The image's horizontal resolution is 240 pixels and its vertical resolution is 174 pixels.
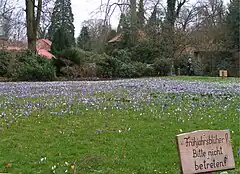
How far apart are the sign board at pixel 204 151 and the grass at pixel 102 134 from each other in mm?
1027

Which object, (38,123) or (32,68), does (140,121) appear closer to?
(38,123)

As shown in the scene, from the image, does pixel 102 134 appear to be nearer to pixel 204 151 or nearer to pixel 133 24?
pixel 204 151

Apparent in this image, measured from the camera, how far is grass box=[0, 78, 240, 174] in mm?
3666

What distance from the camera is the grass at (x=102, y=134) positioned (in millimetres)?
3666

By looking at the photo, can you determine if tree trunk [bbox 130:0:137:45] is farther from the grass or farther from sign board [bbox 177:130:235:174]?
sign board [bbox 177:130:235:174]

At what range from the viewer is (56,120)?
6.21 m

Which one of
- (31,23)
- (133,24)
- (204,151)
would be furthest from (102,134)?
(133,24)

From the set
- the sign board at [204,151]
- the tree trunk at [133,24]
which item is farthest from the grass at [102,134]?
the tree trunk at [133,24]

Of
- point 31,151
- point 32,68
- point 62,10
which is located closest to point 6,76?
A: point 32,68

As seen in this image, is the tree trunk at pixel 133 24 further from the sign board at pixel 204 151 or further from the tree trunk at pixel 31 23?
the sign board at pixel 204 151

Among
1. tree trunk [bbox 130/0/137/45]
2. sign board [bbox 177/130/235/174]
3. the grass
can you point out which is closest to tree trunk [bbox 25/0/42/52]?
tree trunk [bbox 130/0/137/45]

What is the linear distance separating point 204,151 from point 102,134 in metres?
2.91

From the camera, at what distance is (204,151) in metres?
2.29

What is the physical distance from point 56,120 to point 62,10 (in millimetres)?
55009
